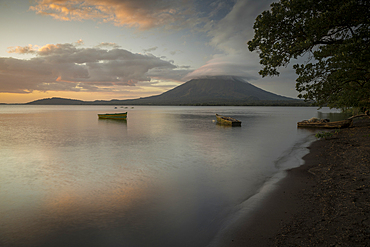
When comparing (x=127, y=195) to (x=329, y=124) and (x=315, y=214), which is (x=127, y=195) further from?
(x=329, y=124)

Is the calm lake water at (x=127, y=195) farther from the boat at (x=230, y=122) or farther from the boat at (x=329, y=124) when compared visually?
the boat at (x=230, y=122)

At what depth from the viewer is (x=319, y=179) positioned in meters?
10.4

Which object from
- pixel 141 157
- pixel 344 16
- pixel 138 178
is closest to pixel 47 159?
pixel 141 157

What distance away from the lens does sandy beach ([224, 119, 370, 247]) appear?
5590 millimetres

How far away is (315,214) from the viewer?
22.6 feet

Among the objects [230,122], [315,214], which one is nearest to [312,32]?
[315,214]

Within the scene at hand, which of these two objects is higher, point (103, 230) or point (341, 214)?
point (341, 214)

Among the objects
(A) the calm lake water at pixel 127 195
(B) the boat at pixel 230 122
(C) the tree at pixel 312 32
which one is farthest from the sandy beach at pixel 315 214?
(B) the boat at pixel 230 122

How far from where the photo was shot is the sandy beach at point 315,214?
18.3 ft

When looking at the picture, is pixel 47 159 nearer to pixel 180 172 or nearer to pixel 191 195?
pixel 180 172

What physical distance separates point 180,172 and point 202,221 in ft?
20.8

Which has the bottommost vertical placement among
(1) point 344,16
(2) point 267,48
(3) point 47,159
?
(3) point 47,159

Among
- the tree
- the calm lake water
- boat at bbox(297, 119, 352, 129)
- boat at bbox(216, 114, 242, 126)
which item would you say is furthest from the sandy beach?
boat at bbox(216, 114, 242, 126)

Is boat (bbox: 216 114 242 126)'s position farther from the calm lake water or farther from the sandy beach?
the sandy beach
